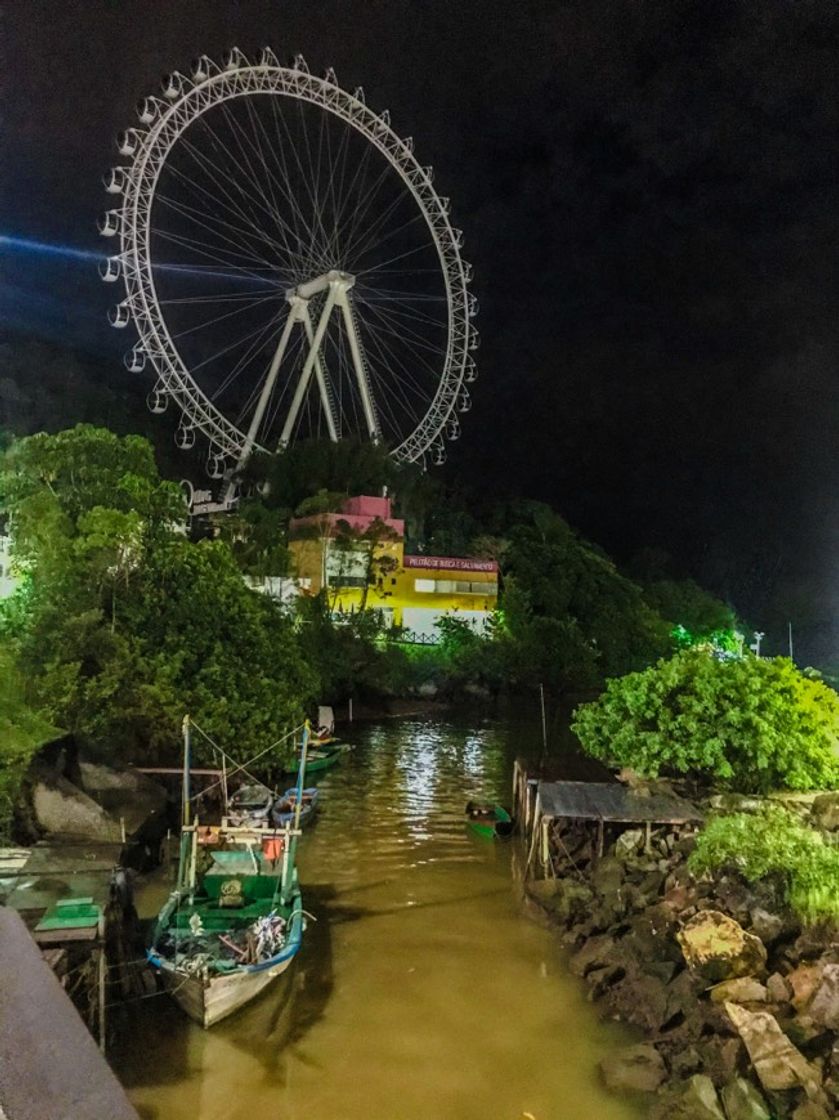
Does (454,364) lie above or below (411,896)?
above

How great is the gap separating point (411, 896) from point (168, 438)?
1479 inches

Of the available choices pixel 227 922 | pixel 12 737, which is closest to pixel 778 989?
pixel 227 922

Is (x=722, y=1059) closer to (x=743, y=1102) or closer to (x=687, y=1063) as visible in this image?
(x=687, y=1063)

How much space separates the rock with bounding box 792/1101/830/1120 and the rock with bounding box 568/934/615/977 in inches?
129

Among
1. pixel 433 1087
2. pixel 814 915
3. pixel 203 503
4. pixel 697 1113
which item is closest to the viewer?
pixel 697 1113

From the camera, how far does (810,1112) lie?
6.66 metres

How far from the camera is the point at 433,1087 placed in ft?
26.4

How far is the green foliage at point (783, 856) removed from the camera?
959 centimetres

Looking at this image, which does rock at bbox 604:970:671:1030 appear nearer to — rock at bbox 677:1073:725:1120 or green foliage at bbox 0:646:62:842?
rock at bbox 677:1073:725:1120

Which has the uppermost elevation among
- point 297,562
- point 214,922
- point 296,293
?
point 296,293

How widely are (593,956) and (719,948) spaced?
1527mm

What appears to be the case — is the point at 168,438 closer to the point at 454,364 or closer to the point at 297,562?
the point at 297,562

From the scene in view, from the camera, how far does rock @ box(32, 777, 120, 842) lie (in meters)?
12.3

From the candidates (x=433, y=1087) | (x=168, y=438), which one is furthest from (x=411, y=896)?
(x=168, y=438)
